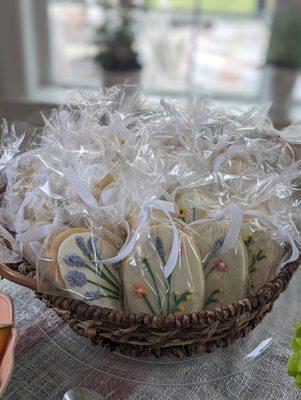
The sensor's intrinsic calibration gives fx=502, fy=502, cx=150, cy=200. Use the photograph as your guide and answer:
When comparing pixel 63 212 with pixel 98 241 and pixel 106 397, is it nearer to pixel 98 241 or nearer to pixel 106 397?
Result: pixel 98 241

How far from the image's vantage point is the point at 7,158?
0.74 metres

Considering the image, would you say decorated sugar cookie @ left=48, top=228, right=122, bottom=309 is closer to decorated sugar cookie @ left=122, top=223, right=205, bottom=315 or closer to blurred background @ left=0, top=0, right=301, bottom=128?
decorated sugar cookie @ left=122, top=223, right=205, bottom=315

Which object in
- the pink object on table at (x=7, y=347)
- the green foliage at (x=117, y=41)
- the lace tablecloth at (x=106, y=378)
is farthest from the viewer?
the green foliage at (x=117, y=41)

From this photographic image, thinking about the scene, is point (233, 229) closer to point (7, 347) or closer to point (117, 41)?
point (7, 347)

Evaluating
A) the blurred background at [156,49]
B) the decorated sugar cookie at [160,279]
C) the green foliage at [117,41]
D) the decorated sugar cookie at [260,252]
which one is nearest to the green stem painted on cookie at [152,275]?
the decorated sugar cookie at [160,279]

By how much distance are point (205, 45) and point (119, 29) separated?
38cm

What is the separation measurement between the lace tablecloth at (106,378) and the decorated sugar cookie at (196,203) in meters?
0.18

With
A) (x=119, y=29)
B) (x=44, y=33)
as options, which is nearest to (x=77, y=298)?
(x=119, y=29)

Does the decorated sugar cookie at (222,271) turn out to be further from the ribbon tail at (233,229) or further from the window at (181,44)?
the window at (181,44)

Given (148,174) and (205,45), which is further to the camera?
(205,45)

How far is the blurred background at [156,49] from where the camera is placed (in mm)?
1873

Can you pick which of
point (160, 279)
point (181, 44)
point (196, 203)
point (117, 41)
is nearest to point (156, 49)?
point (181, 44)

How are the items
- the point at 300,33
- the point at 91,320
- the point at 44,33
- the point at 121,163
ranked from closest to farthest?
the point at 91,320
the point at 121,163
the point at 300,33
the point at 44,33

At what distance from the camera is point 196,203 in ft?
2.13
